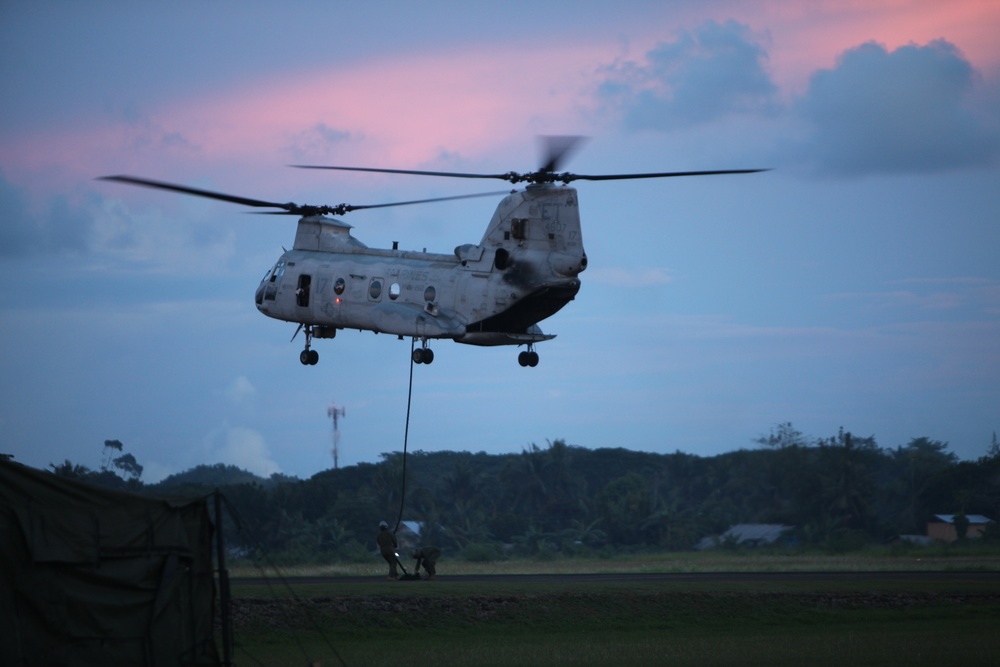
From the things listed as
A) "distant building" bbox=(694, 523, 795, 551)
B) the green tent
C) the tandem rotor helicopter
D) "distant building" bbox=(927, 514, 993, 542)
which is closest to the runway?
the tandem rotor helicopter

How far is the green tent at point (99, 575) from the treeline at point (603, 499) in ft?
125

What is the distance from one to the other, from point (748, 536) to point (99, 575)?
51.1m

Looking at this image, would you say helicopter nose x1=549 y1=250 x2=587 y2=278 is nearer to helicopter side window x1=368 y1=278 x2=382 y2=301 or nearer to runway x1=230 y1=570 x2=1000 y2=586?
helicopter side window x1=368 y1=278 x2=382 y2=301

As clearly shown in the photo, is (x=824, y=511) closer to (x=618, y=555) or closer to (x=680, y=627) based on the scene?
(x=618, y=555)

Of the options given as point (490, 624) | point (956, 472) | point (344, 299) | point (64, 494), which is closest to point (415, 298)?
point (344, 299)

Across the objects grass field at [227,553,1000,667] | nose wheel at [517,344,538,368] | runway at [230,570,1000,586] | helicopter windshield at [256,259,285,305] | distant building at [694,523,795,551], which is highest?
helicopter windshield at [256,259,285,305]

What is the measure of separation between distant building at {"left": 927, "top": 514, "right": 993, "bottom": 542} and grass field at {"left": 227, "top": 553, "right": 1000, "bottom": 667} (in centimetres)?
2705

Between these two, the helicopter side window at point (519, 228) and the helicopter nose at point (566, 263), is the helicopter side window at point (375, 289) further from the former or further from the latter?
the helicopter nose at point (566, 263)

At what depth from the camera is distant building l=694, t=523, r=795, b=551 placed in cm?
6184

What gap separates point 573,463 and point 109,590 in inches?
2879

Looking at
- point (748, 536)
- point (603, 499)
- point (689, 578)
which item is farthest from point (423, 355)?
point (603, 499)

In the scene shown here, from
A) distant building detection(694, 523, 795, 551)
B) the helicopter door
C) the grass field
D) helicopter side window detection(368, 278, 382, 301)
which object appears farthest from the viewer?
distant building detection(694, 523, 795, 551)

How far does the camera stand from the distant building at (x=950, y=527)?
2457 inches

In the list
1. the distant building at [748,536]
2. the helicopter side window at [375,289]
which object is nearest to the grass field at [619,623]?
the helicopter side window at [375,289]
